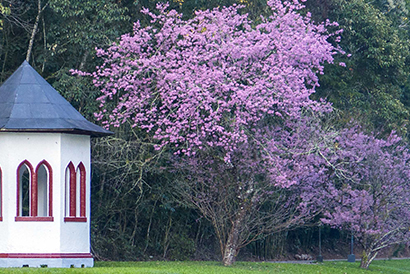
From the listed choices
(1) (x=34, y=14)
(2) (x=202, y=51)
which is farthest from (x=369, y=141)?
(1) (x=34, y=14)

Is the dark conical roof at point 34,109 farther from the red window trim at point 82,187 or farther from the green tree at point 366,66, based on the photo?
the green tree at point 366,66

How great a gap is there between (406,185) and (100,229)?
9.68 meters

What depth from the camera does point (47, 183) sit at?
51.9ft

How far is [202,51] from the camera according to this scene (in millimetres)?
19609

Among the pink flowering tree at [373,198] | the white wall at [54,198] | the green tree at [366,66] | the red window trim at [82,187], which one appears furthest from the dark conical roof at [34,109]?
the green tree at [366,66]

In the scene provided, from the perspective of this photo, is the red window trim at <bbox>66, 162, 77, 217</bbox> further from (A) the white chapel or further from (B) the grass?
(B) the grass

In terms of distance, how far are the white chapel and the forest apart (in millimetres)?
3502

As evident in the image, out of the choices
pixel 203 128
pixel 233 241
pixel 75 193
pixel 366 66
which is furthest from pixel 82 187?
pixel 366 66

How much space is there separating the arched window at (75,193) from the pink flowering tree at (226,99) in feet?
10.6

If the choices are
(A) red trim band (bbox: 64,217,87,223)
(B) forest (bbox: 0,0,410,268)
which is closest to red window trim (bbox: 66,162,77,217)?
(A) red trim band (bbox: 64,217,87,223)

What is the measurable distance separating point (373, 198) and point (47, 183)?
10.9 m

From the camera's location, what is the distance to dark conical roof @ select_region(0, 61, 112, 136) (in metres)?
15.6

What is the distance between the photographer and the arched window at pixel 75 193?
16078 millimetres

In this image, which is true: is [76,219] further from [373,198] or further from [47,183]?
[373,198]
